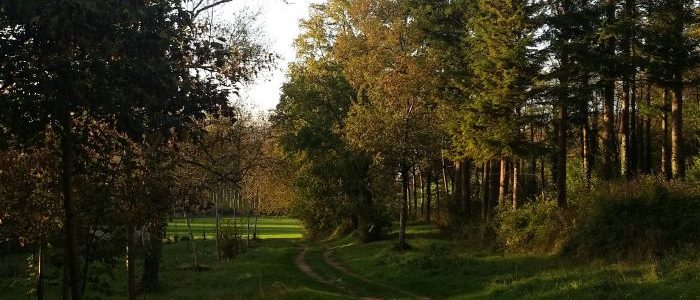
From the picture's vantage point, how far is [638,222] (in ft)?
66.2

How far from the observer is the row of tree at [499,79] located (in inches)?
986

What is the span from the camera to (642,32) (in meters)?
24.5

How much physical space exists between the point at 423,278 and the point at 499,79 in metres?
9.86

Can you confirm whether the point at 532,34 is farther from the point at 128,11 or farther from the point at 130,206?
the point at 128,11

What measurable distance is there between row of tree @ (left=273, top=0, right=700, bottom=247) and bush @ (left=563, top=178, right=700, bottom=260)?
3.14 meters

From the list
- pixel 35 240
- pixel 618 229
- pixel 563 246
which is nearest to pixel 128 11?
pixel 35 240

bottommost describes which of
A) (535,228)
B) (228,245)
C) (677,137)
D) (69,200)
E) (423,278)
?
(423,278)

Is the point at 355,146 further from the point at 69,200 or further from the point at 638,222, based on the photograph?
the point at 69,200

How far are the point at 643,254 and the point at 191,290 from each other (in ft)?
49.0

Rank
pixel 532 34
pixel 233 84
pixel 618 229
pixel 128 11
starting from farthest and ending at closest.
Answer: pixel 532 34
pixel 618 229
pixel 233 84
pixel 128 11

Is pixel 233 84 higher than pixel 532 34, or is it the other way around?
pixel 532 34

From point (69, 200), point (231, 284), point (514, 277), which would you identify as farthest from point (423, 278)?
point (69, 200)

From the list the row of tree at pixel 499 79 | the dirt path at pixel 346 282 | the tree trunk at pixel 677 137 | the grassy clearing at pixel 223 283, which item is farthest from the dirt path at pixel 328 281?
the tree trunk at pixel 677 137

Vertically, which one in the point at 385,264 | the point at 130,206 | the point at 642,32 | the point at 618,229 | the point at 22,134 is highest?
the point at 642,32
